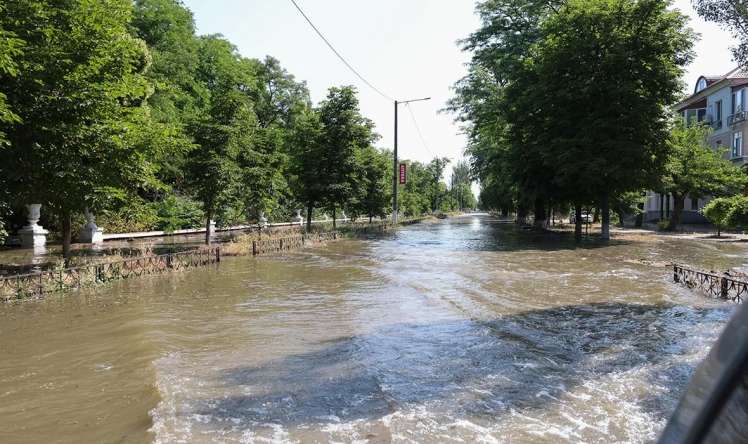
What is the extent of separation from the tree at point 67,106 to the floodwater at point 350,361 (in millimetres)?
2973

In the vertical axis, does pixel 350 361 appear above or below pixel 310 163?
below

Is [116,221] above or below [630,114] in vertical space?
below

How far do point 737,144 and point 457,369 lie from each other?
4738cm

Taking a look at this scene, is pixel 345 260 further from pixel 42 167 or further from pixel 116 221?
pixel 116 221

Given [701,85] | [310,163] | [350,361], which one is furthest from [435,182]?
[350,361]

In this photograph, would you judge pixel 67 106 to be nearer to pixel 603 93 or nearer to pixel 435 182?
pixel 603 93

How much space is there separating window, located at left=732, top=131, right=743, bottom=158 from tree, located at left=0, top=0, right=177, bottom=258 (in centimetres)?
4646

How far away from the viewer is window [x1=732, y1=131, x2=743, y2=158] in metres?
42.2

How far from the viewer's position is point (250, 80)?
1957 inches

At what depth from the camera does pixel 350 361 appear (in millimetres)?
7312

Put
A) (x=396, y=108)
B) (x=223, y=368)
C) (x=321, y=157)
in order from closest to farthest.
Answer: (x=223, y=368) → (x=321, y=157) → (x=396, y=108)

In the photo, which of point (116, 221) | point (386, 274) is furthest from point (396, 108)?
point (386, 274)

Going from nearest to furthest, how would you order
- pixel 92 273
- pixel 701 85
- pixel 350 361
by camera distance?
pixel 350 361 → pixel 92 273 → pixel 701 85

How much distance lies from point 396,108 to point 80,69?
3064 centimetres
